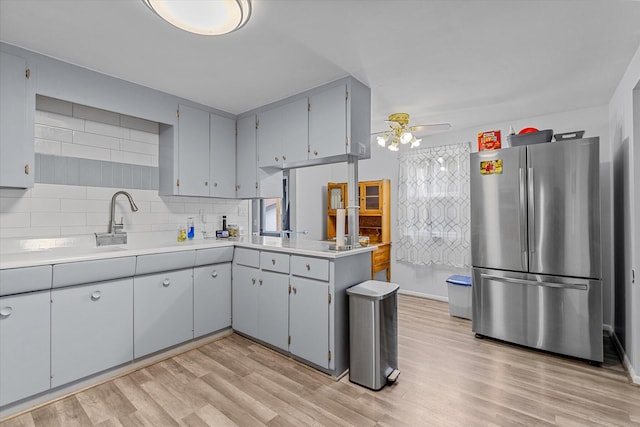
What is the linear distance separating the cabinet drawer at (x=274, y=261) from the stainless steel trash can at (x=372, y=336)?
64cm

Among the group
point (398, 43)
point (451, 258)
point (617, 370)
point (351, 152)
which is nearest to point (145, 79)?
point (351, 152)

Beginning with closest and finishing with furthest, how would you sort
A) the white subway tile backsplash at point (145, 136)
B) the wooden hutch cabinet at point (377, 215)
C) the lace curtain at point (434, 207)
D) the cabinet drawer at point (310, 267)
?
1. the cabinet drawer at point (310, 267)
2. the white subway tile backsplash at point (145, 136)
3. the lace curtain at point (434, 207)
4. the wooden hutch cabinet at point (377, 215)

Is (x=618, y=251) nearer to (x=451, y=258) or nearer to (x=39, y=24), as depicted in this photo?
(x=451, y=258)

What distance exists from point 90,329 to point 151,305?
0.45 meters

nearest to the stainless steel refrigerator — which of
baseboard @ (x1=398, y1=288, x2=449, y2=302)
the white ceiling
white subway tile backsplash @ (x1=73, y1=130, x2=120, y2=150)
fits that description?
the white ceiling

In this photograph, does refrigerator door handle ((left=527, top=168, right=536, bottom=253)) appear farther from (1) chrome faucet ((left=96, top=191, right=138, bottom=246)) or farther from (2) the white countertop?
(1) chrome faucet ((left=96, top=191, right=138, bottom=246))

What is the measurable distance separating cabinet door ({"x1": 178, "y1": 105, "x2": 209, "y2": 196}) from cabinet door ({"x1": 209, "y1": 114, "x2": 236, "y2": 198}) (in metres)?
0.07

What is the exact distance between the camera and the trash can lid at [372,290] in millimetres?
2344

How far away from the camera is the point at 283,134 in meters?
3.30

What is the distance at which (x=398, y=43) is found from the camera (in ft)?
7.30

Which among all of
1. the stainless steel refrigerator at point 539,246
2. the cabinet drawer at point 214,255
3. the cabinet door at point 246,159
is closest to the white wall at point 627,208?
the stainless steel refrigerator at point 539,246

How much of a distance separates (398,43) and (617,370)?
318 cm

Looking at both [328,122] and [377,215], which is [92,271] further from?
[377,215]

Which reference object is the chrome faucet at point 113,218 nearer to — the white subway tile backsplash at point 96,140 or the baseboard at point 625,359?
the white subway tile backsplash at point 96,140
